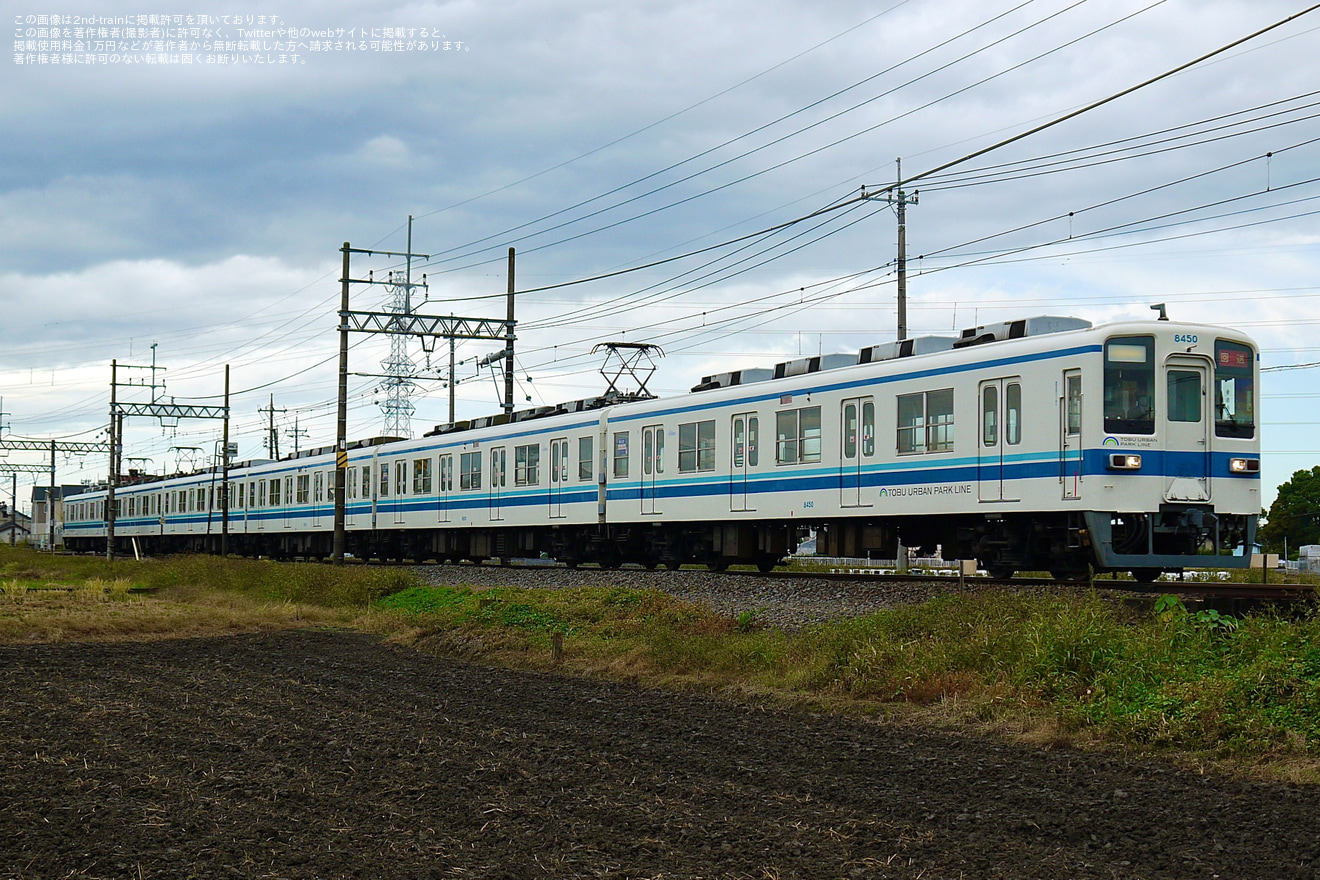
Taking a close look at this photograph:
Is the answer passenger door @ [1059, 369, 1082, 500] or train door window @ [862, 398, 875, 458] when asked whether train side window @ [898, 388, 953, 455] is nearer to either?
train door window @ [862, 398, 875, 458]

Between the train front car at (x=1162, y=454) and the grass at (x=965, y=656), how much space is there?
95.0 inches

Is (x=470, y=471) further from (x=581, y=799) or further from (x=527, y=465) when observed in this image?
(x=581, y=799)

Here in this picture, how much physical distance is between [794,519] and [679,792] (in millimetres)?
11748

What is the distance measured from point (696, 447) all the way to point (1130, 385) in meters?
8.29

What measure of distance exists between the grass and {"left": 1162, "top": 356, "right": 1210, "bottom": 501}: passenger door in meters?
3.01

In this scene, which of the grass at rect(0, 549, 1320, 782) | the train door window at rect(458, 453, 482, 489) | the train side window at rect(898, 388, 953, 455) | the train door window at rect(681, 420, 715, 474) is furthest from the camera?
the train door window at rect(458, 453, 482, 489)

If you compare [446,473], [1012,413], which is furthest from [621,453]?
[1012,413]

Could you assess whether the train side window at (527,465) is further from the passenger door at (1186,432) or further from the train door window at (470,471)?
the passenger door at (1186,432)

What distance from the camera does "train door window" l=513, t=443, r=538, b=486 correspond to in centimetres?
2597

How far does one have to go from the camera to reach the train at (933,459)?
1402 centimetres

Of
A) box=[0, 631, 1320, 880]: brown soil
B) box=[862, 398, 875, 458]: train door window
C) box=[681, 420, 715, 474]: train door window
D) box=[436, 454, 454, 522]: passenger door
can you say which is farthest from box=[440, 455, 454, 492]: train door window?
box=[0, 631, 1320, 880]: brown soil

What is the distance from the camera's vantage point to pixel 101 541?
65.3 m

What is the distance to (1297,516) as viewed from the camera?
61750 mm

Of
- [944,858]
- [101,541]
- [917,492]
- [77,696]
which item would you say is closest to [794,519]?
[917,492]
